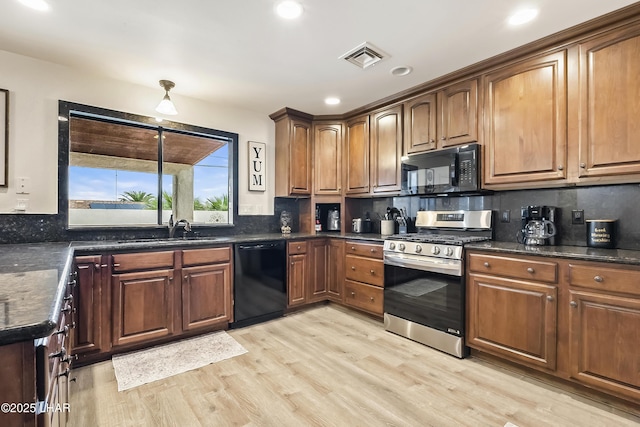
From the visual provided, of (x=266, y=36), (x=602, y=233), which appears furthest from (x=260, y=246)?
(x=602, y=233)

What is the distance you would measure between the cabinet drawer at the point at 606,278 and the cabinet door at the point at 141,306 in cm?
299

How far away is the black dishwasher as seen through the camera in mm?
3008

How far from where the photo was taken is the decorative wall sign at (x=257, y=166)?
377 cm

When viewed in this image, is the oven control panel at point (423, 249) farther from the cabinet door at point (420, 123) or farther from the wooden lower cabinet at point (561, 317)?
the cabinet door at point (420, 123)

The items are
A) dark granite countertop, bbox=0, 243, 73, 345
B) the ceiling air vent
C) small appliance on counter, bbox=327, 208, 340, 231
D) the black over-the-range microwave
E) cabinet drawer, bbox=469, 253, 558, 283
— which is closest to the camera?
dark granite countertop, bbox=0, 243, 73, 345

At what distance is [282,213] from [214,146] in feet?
3.87

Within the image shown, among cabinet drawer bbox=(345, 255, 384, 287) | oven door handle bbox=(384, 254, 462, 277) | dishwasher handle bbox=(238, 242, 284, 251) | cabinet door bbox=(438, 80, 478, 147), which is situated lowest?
cabinet drawer bbox=(345, 255, 384, 287)

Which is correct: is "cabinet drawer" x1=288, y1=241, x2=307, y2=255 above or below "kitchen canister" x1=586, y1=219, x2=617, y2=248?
below

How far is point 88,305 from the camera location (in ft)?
7.45

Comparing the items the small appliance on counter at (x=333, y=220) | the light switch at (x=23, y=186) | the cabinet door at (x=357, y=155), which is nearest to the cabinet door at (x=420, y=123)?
the cabinet door at (x=357, y=155)

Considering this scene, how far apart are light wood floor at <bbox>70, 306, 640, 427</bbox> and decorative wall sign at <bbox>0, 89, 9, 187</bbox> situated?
164 centimetres

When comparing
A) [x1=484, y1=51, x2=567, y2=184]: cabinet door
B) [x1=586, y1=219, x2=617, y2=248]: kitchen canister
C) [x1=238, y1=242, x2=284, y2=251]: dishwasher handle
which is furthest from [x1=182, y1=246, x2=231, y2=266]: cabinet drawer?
[x1=586, y1=219, x2=617, y2=248]: kitchen canister

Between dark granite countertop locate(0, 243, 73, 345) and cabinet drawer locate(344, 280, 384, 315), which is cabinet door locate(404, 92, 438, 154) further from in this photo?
dark granite countertop locate(0, 243, 73, 345)

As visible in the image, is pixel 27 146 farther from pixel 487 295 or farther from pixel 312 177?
pixel 487 295
